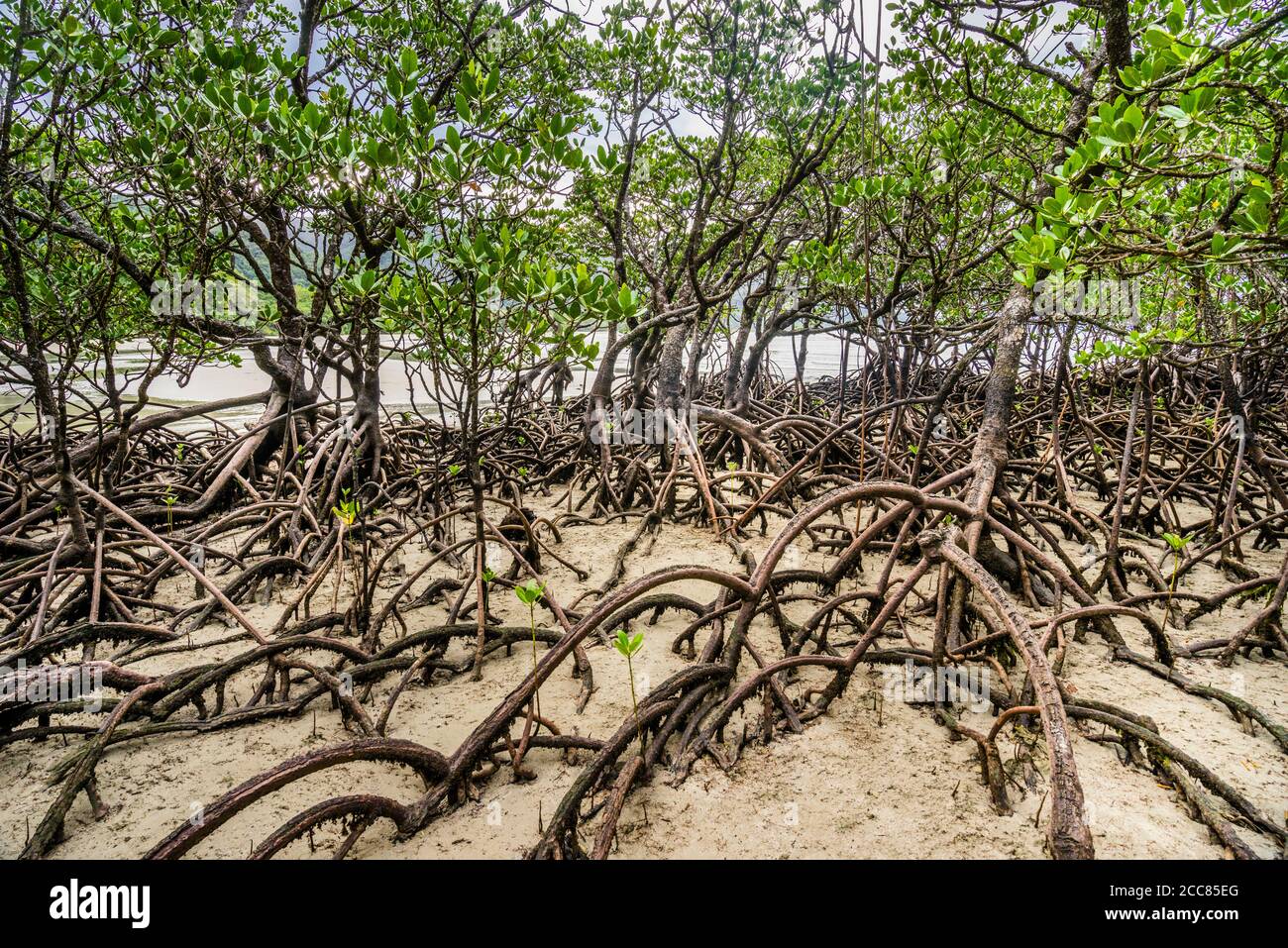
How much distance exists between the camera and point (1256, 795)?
1649 millimetres

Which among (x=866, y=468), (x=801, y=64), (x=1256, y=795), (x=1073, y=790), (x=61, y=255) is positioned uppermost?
(x=801, y=64)

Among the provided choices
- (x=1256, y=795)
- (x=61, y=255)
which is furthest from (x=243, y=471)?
(x=1256, y=795)

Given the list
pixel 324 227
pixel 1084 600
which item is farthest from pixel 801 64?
pixel 1084 600

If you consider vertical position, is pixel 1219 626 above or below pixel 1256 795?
above

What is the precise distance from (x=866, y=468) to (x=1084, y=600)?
227cm

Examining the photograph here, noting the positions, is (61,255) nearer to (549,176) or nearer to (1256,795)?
(549,176)

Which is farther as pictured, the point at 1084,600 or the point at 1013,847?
the point at 1084,600

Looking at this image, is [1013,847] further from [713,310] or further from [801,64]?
[713,310]
